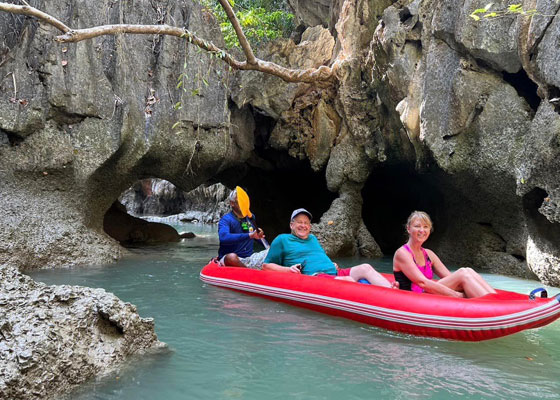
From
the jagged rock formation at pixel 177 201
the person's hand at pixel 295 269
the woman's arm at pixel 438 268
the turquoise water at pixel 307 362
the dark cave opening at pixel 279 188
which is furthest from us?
the jagged rock formation at pixel 177 201

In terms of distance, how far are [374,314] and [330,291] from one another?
57cm

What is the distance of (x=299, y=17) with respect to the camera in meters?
13.2

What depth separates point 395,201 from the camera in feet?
42.8

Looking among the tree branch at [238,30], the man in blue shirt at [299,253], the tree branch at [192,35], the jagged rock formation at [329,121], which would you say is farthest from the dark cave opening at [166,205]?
the man in blue shirt at [299,253]

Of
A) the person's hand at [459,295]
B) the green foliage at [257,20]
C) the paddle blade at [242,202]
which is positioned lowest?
the person's hand at [459,295]

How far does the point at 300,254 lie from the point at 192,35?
4.00 metres

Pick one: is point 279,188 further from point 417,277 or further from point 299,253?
point 417,277

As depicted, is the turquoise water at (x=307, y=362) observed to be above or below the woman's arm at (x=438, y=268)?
below

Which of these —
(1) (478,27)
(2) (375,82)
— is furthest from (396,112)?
(1) (478,27)

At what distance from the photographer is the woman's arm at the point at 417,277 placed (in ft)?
13.2

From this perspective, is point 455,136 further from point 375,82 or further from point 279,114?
point 279,114

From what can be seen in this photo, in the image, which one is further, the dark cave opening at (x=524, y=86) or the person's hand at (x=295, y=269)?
the dark cave opening at (x=524, y=86)

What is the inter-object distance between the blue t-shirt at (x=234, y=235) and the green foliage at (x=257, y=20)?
5742 mm

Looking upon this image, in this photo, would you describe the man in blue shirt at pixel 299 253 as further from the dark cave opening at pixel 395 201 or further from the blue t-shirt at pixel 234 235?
the dark cave opening at pixel 395 201
